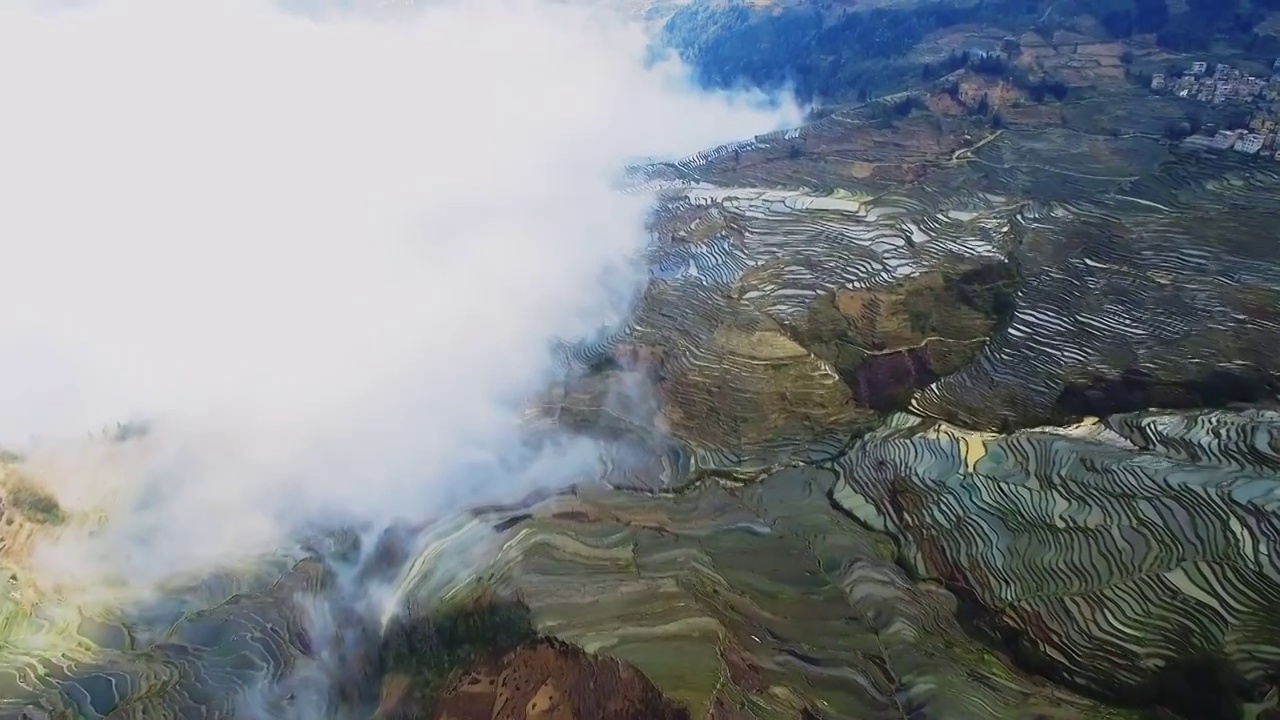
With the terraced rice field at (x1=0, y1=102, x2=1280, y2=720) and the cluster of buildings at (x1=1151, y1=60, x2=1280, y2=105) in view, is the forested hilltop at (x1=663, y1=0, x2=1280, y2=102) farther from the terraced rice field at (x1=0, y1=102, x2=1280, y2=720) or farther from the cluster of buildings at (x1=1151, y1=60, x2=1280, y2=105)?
the terraced rice field at (x1=0, y1=102, x2=1280, y2=720)

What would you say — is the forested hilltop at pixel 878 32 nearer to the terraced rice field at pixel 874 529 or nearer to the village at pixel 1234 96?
the village at pixel 1234 96

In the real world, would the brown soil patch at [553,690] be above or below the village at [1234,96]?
below

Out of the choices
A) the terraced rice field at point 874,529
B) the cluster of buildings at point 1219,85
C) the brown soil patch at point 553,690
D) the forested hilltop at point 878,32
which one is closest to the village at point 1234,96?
the cluster of buildings at point 1219,85

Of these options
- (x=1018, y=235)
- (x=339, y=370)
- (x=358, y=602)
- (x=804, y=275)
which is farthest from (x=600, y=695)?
(x=1018, y=235)

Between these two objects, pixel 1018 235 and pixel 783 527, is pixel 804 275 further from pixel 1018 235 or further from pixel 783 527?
pixel 783 527

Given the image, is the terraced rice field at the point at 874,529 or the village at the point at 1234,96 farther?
the village at the point at 1234,96

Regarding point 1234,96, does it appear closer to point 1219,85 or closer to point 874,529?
Result: point 1219,85
